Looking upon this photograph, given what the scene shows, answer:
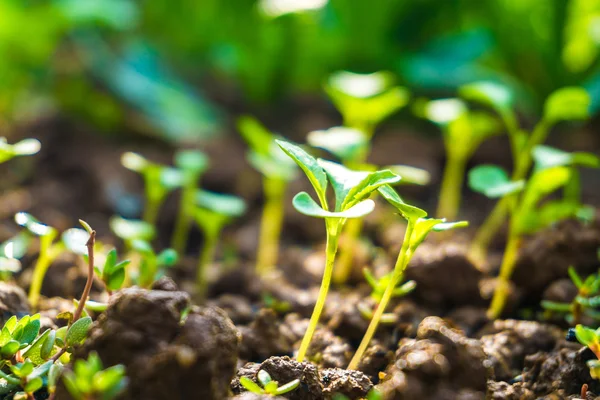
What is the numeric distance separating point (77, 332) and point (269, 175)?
738 mm

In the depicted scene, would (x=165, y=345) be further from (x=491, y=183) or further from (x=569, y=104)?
(x=569, y=104)

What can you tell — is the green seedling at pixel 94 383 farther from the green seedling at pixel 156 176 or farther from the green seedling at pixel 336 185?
the green seedling at pixel 156 176

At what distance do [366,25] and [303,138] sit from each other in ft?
1.67

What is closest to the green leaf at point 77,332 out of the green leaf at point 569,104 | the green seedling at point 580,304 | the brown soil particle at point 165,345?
the brown soil particle at point 165,345

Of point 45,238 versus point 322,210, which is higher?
point 322,210

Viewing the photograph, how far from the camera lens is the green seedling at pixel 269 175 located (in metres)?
1.51

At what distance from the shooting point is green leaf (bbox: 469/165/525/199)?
1.13 m

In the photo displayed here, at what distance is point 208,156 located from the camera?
221 centimetres

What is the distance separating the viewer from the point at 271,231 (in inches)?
68.6

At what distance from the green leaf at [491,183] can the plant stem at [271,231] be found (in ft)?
1.80

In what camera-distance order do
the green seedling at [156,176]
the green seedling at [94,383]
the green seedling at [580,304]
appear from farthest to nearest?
1. the green seedling at [156,176]
2. the green seedling at [580,304]
3. the green seedling at [94,383]

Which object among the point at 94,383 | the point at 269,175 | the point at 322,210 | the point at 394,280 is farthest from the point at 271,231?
the point at 94,383

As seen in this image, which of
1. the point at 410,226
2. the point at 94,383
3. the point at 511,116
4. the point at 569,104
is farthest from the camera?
the point at 511,116

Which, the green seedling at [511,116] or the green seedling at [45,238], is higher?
the green seedling at [511,116]
